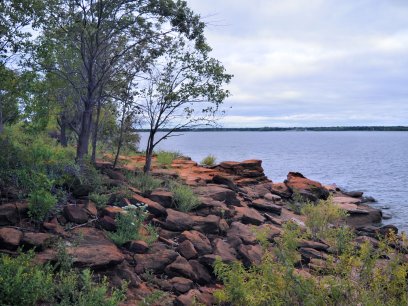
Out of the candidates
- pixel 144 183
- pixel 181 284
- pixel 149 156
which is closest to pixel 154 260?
pixel 181 284

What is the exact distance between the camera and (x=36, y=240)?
7.13 metres

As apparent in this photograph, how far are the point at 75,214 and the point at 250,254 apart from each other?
12.5 ft

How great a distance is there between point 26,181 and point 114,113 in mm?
8221

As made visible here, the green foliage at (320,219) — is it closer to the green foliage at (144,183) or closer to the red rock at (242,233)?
the red rock at (242,233)

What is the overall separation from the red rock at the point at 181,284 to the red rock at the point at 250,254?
6.28 ft

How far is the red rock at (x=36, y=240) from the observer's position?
7.08m

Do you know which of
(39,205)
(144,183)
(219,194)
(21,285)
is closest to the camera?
(21,285)

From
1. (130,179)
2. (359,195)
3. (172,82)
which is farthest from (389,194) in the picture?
(130,179)

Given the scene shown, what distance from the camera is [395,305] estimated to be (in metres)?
5.28

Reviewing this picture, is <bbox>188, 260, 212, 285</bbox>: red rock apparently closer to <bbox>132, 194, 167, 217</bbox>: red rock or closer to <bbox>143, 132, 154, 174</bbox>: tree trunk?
<bbox>132, 194, 167, 217</bbox>: red rock

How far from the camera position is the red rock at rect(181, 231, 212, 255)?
9.27 meters

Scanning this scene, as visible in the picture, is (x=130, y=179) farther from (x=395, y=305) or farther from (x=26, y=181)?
(x=395, y=305)

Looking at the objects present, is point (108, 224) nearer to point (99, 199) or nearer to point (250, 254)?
point (99, 199)

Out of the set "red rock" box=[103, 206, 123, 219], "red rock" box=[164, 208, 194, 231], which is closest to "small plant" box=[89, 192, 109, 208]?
"red rock" box=[103, 206, 123, 219]
